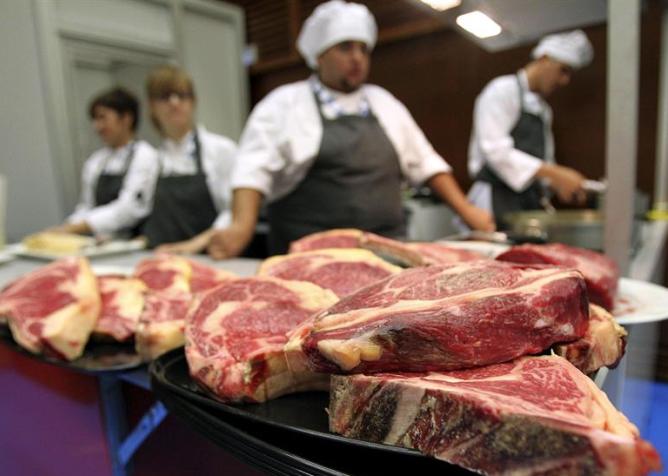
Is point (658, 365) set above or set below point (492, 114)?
below

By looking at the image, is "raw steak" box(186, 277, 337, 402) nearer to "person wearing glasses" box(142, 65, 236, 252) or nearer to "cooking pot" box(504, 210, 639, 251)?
"cooking pot" box(504, 210, 639, 251)

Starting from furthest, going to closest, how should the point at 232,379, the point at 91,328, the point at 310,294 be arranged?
the point at 91,328 → the point at 310,294 → the point at 232,379

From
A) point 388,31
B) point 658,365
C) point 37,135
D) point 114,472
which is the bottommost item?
point 658,365

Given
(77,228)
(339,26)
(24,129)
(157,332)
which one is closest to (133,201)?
(77,228)

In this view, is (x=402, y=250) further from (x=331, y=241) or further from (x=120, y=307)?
(x=120, y=307)

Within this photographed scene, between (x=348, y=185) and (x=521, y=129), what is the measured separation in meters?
1.80

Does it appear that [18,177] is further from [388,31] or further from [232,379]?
[232,379]

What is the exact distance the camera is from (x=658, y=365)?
116 inches

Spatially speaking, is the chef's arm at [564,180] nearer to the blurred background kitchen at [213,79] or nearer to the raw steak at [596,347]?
the blurred background kitchen at [213,79]

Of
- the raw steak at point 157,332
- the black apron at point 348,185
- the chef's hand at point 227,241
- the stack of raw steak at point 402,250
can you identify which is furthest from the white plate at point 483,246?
the chef's hand at point 227,241

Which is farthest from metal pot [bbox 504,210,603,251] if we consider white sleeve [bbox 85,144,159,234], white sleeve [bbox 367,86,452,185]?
white sleeve [bbox 85,144,159,234]

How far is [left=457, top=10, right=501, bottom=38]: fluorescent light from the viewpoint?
123 centimetres

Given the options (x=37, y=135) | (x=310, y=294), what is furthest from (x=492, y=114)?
(x=37, y=135)

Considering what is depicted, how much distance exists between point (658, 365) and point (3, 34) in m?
5.51
